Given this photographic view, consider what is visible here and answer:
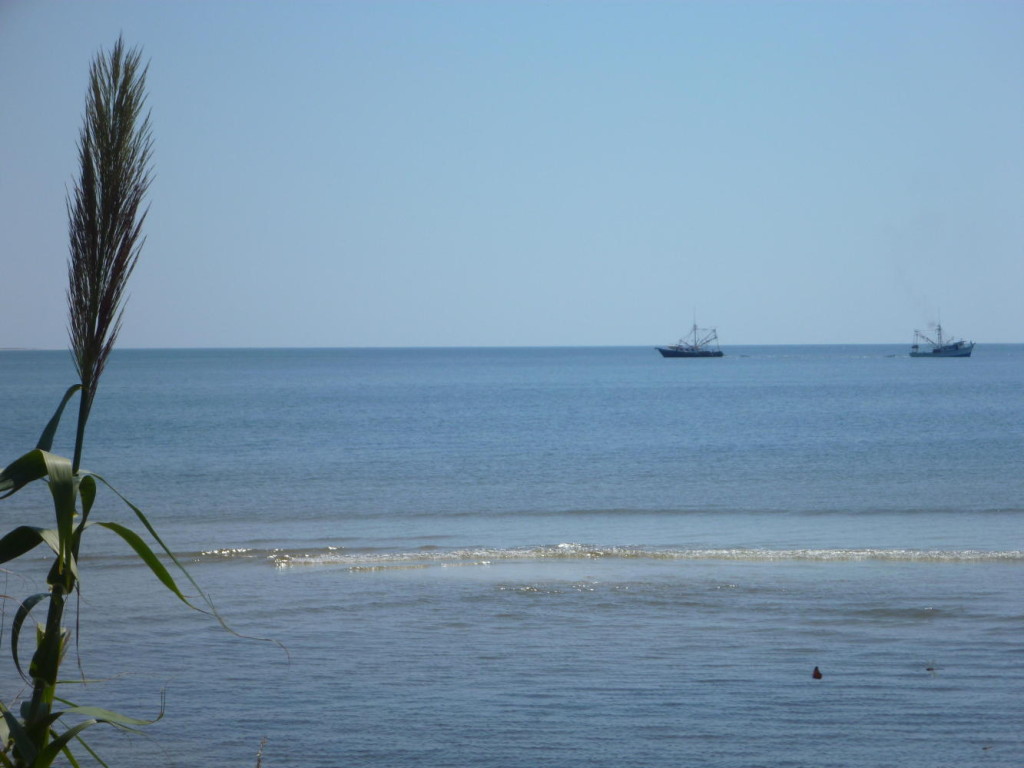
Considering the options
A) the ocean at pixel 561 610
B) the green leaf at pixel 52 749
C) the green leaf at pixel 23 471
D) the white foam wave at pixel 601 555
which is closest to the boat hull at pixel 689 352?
the ocean at pixel 561 610

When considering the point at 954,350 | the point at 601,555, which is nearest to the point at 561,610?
the point at 601,555

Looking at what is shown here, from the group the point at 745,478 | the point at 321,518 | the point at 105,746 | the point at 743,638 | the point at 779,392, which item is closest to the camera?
the point at 105,746

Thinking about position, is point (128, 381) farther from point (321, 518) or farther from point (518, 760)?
point (518, 760)

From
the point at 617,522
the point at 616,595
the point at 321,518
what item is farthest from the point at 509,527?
the point at 616,595

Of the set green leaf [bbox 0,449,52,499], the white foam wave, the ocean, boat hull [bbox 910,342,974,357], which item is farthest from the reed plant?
boat hull [bbox 910,342,974,357]

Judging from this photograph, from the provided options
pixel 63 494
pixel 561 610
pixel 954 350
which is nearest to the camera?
pixel 63 494

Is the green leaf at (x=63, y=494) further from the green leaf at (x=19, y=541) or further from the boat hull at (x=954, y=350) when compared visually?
the boat hull at (x=954, y=350)

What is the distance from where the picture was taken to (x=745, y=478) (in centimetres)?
2827

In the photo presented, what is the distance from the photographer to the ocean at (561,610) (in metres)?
7.35

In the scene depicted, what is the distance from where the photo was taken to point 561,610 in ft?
39.2

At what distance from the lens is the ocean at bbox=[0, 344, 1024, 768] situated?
24.1 feet

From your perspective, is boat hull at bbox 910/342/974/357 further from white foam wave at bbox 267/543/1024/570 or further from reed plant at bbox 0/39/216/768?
reed plant at bbox 0/39/216/768

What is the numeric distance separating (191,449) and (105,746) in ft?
100

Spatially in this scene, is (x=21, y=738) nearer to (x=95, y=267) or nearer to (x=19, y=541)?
(x=19, y=541)
